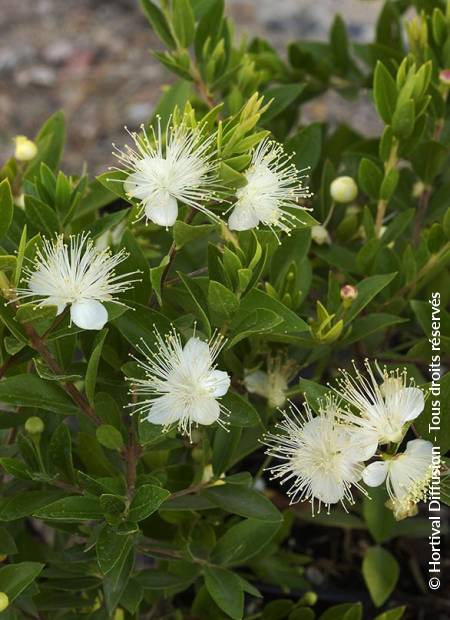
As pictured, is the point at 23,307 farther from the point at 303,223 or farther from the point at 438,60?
the point at 438,60

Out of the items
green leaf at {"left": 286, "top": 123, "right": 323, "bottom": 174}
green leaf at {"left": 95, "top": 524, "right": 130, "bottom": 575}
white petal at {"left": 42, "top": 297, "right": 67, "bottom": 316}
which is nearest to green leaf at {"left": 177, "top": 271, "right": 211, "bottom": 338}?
white petal at {"left": 42, "top": 297, "right": 67, "bottom": 316}

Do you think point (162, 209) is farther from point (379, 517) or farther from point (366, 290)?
point (379, 517)

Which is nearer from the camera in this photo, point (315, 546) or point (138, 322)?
point (138, 322)

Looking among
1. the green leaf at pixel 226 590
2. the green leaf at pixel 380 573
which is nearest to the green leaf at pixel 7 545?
the green leaf at pixel 226 590

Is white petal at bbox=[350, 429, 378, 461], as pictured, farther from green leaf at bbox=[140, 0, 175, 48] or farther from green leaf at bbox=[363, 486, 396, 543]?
green leaf at bbox=[140, 0, 175, 48]

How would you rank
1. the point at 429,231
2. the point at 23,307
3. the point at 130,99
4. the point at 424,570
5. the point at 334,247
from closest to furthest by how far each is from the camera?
the point at 23,307 → the point at 429,231 → the point at 334,247 → the point at 424,570 → the point at 130,99

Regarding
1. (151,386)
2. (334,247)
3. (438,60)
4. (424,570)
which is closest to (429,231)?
(334,247)

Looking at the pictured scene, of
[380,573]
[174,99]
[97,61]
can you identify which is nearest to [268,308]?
[174,99]
